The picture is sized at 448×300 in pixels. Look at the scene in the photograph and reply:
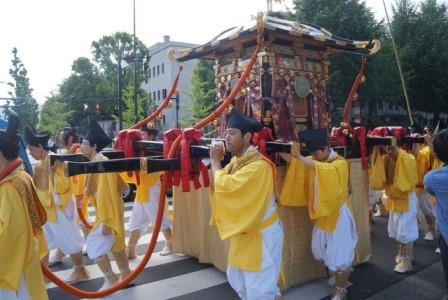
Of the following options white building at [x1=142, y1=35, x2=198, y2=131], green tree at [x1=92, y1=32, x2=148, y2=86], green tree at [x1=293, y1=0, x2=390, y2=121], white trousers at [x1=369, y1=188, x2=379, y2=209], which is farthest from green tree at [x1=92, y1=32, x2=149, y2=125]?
white trousers at [x1=369, y1=188, x2=379, y2=209]

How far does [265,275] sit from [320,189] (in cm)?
119

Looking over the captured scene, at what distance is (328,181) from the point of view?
3783mm

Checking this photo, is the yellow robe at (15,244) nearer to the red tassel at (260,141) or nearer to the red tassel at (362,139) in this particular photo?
the red tassel at (260,141)

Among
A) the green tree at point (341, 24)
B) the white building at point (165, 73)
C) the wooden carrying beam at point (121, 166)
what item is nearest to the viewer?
the wooden carrying beam at point (121, 166)

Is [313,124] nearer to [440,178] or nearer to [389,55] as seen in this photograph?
[440,178]

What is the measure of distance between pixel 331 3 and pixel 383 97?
6.16 metres

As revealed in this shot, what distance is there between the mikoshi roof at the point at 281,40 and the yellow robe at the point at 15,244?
286 centimetres

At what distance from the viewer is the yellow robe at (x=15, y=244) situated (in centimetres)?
253

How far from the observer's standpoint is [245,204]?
2893 millimetres

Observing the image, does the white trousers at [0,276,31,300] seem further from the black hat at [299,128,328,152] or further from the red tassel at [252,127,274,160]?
the black hat at [299,128,328,152]

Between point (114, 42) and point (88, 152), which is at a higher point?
point (114, 42)

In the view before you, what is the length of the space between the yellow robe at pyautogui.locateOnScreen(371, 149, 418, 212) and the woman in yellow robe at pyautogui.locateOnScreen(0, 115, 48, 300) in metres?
4.09

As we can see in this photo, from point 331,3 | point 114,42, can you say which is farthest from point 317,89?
point 114,42

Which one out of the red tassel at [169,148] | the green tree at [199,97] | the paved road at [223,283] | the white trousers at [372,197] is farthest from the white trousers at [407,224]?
the green tree at [199,97]
